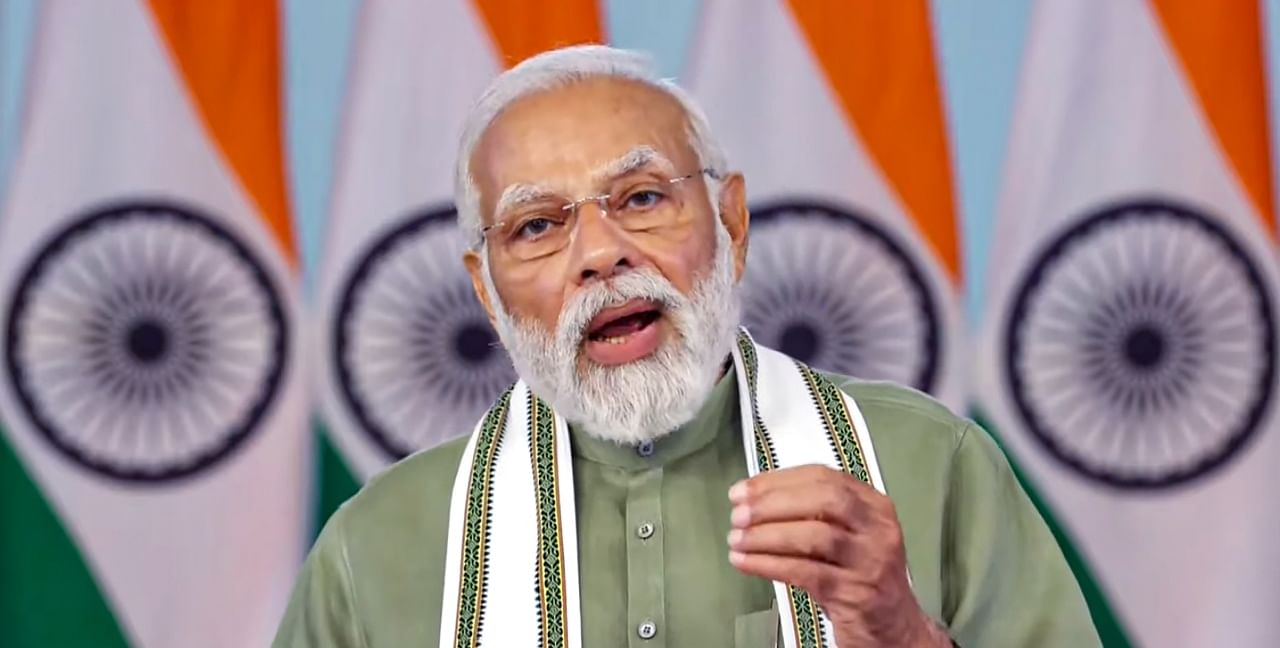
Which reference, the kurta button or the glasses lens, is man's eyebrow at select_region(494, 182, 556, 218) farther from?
the kurta button

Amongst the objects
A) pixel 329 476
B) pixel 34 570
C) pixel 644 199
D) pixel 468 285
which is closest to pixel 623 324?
pixel 644 199

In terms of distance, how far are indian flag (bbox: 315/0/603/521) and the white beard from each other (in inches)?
42.1

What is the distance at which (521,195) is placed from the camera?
1844 mm

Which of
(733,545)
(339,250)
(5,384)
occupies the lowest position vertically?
(733,545)

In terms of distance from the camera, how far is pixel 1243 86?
2.96 meters

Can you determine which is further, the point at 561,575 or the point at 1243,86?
the point at 1243,86

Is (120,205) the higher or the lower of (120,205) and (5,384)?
the higher

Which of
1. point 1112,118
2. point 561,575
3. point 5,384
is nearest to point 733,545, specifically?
point 561,575

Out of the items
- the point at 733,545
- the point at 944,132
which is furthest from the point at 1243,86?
the point at 733,545

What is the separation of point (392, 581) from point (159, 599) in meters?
1.17

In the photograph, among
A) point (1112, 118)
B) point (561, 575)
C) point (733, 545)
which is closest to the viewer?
point (733, 545)

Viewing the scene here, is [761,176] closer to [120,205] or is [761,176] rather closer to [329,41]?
[329,41]

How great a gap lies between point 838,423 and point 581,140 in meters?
0.52

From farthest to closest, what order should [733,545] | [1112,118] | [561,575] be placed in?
[1112,118], [561,575], [733,545]
